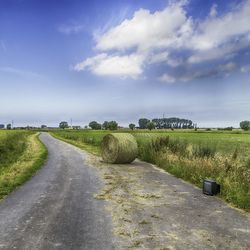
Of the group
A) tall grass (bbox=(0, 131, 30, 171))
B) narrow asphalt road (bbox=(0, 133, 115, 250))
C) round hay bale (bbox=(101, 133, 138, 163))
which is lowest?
narrow asphalt road (bbox=(0, 133, 115, 250))

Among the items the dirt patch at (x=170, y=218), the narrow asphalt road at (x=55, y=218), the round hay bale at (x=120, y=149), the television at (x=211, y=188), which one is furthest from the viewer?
the round hay bale at (x=120, y=149)

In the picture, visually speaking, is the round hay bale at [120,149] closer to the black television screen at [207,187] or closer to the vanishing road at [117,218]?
the vanishing road at [117,218]

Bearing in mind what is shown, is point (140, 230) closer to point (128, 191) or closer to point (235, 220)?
point (235, 220)

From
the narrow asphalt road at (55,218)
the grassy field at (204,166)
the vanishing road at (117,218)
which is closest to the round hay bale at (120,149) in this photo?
the grassy field at (204,166)

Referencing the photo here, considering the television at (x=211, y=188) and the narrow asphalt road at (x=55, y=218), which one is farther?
the television at (x=211, y=188)

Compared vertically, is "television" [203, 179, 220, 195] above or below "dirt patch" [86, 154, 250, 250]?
above

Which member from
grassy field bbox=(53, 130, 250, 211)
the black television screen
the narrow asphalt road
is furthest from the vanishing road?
grassy field bbox=(53, 130, 250, 211)

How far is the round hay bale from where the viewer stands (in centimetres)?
2120

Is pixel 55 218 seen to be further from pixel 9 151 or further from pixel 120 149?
pixel 9 151

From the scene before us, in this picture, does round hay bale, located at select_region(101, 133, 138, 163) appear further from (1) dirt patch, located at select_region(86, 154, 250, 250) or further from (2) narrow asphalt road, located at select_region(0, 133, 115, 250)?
(2) narrow asphalt road, located at select_region(0, 133, 115, 250)

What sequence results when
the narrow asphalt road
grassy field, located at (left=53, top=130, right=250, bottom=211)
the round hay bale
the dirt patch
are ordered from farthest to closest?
the round hay bale
grassy field, located at (left=53, top=130, right=250, bottom=211)
the dirt patch
the narrow asphalt road

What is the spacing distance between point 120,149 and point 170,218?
12.2m

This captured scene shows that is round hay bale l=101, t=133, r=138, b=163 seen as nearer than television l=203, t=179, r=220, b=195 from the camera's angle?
No

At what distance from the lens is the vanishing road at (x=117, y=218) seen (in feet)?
23.7
